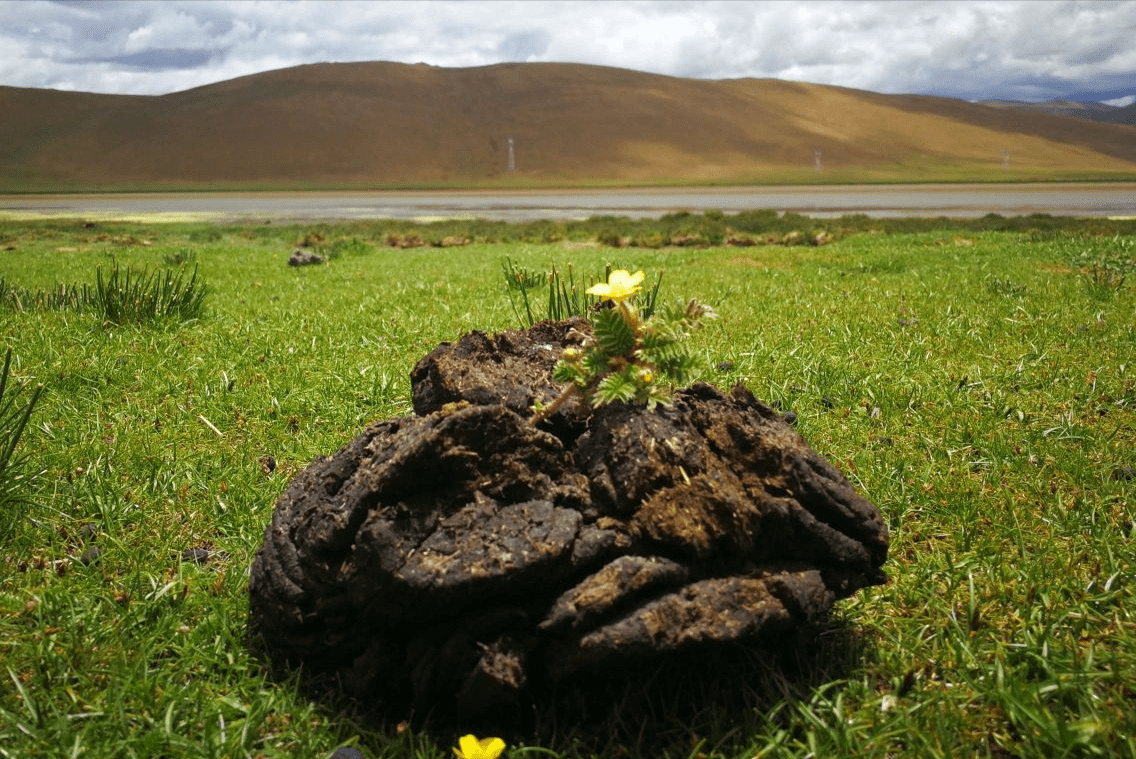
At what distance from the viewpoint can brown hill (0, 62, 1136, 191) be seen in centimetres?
8538

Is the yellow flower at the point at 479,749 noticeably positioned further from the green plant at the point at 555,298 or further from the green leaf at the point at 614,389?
the green plant at the point at 555,298

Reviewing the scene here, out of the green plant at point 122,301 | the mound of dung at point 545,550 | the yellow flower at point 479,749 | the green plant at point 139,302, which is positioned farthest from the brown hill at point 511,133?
the yellow flower at point 479,749

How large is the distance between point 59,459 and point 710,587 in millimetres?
3347

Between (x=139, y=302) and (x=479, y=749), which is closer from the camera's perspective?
(x=479, y=749)

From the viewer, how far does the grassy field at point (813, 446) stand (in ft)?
6.89

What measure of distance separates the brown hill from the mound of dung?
7756cm

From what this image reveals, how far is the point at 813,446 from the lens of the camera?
3914mm

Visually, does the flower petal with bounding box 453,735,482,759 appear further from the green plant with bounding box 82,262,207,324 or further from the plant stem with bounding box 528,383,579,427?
the green plant with bounding box 82,262,207,324

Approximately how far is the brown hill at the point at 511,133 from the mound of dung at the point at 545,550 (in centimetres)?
7756

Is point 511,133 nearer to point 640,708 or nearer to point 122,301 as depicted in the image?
point 122,301

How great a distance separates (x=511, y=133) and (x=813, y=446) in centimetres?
10399

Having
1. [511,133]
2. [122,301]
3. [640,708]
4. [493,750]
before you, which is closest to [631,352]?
[640,708]

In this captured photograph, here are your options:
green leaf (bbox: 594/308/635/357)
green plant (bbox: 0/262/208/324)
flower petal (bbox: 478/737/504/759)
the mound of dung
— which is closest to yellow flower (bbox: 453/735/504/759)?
flower petal (bbox: 478/737/504/759)

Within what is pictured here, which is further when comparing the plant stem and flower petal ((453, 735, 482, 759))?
the plant stem
